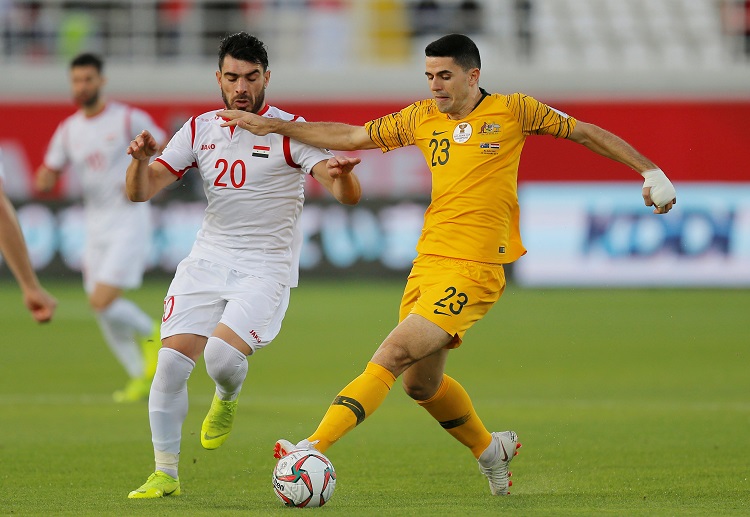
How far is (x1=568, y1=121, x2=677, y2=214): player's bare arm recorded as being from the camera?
646 cm

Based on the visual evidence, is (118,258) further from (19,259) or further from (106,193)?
(19,259)

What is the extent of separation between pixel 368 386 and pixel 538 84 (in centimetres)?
1760

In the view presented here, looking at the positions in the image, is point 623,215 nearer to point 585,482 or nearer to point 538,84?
point 538,84

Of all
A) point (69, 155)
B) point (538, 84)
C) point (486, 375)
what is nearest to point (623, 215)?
point (538, 84)

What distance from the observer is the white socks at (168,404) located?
6613 mm

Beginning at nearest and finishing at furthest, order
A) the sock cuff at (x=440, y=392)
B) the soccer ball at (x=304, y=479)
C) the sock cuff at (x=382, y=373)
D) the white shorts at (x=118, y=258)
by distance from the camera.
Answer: the soccer ball at (x=304, y=479)
the sock cuff at (x=382, y=373)
the sock cuff at (x=440, y=392)
the white shorts at (x=118, y=258)

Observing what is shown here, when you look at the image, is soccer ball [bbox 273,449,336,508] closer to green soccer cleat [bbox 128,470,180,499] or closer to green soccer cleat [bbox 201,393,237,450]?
green soccer cleat [bbox 128,470,180,499]

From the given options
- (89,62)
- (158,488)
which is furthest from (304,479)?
(89,62)

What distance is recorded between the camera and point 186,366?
6652 mm

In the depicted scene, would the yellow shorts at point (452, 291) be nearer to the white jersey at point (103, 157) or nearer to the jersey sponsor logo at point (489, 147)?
the jersey sponsor logo at point (489, 147)

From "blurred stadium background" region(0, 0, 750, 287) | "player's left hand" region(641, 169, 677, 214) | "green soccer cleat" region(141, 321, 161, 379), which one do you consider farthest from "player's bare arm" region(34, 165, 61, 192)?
"blurred stadium background" region(0, 0, 750, 287)

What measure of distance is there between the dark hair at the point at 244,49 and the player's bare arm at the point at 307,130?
0.29 m

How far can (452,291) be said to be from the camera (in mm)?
6520

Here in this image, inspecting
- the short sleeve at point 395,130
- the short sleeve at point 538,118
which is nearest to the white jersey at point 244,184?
the short sleeve at point 395,130
